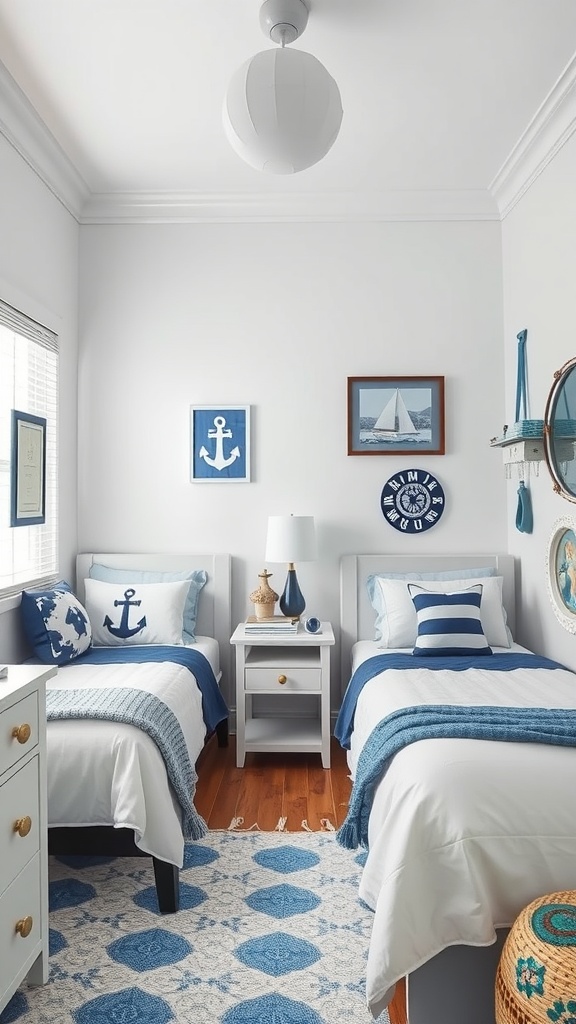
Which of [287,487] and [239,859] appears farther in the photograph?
[287,487]

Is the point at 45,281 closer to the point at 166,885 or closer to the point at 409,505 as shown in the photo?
the point at 409,505

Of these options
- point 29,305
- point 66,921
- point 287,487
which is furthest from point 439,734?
point 29,305

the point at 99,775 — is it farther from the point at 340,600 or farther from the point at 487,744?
the point at 340,600

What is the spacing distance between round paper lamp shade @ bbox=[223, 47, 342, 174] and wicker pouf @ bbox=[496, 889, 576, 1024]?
7.15 ft

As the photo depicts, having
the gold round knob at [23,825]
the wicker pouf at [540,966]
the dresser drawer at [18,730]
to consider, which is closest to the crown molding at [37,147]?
the dresser drawer at [18,730]

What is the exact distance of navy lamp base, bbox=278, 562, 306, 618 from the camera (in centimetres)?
369

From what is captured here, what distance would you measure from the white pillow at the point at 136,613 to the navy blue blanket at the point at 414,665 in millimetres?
897

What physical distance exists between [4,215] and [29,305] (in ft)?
1.25

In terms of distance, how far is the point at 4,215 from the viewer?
9.66 feet

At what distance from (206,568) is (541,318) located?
207 cm

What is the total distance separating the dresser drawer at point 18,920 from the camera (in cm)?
166

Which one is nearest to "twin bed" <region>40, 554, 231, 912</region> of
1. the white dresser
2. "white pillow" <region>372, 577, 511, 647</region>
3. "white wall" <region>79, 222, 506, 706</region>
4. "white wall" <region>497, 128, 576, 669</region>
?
the white dresser

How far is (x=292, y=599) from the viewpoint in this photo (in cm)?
369

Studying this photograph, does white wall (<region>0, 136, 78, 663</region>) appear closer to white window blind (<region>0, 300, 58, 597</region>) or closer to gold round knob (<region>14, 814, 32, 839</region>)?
white window blind (<region>0, 300, 58, 597</region>)
